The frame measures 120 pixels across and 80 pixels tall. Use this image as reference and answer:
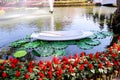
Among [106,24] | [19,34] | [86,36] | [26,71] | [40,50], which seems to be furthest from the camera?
[106,24]

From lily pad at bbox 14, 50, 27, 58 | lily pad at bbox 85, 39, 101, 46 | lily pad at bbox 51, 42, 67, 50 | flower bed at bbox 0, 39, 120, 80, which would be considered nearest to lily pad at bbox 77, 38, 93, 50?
lily pad at bbox 85, 39, 101, 46

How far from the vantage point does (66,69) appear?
4711 millimetres

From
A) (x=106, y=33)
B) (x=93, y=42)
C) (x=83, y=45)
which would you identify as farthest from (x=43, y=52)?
(x=106, y=33)

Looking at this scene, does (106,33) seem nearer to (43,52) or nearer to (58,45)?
(58,45)

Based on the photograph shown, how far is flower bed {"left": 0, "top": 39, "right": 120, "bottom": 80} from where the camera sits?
14.7 ft

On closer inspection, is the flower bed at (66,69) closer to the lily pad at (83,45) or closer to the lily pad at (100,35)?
the lily pad at (83,45)

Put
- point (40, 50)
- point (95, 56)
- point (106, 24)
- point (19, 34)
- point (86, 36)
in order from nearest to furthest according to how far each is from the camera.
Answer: point (95, 56)
point (40, 50)
point (86, 36)
point (19, 34)
point (106, 24)

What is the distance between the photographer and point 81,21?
1239cm

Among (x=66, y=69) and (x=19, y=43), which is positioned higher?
(x=66, y=69)

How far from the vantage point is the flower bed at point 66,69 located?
449cm

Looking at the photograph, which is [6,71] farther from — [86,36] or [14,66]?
[86,36]

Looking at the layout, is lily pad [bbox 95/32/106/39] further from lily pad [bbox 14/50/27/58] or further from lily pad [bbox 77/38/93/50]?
lily pad [bbox 14/50/27/58]

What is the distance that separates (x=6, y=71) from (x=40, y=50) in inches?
120

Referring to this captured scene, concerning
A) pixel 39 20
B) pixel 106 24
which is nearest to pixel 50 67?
pixel 106 24
